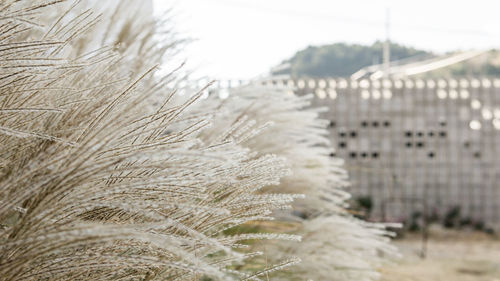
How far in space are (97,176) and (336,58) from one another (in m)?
6.91

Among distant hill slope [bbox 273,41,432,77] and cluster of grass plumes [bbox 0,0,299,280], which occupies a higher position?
distant hill slope [bbox 273,41,432,77]

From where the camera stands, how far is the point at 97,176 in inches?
14.6

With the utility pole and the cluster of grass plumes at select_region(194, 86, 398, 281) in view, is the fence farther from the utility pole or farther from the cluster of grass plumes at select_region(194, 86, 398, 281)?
the cluster of grass plumes at select_region(194, 86, 398, 281)

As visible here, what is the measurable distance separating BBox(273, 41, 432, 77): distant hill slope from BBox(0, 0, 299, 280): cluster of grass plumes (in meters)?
6.10

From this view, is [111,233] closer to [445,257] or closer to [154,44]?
[154,44]

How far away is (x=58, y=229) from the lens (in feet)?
1.11

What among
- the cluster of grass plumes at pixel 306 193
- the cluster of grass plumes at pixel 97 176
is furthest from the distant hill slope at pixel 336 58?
the cluster of grass plumes at pixel 97 176

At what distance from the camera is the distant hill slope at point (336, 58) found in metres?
6.88

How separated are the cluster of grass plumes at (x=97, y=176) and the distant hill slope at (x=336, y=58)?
6.10m

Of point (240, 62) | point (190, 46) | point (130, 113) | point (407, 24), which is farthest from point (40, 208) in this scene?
point (407, 24)

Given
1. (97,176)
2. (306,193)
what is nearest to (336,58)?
(306,193)

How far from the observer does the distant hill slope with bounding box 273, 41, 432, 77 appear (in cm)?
688


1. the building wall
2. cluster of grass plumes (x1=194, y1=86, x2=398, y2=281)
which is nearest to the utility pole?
the building wall

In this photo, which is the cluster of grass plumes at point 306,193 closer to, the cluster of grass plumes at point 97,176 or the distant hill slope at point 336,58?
the cluster of grass plumes at point 97,176
